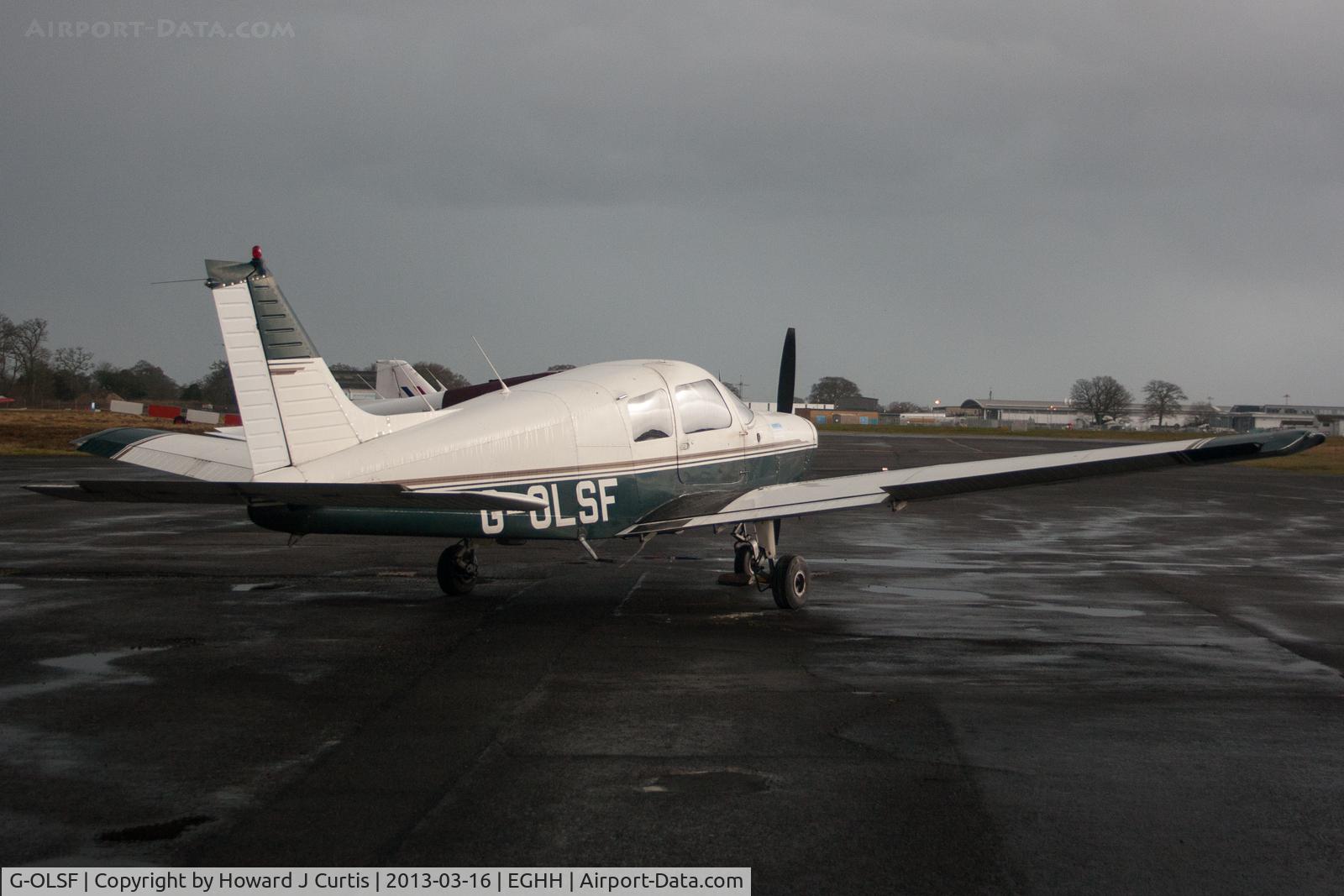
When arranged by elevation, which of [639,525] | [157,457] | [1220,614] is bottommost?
[1220,614]

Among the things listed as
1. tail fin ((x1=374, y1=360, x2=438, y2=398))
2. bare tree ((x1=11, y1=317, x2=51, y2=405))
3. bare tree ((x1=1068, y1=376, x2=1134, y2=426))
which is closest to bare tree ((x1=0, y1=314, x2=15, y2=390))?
bare tree ((x1=11, y1=317, x2=51, y2=405))

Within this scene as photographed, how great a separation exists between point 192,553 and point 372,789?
1251 cm

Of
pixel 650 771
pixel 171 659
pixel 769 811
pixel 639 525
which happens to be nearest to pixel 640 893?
pixel 769 811

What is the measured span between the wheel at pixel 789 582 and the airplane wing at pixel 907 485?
1.82 feet

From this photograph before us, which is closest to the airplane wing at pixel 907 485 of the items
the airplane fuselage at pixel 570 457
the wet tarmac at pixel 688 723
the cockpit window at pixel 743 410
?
the airplane fuselage at pixel 570 457

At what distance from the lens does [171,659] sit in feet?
30.2

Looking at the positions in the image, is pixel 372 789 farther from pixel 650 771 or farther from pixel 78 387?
pixel 78 387

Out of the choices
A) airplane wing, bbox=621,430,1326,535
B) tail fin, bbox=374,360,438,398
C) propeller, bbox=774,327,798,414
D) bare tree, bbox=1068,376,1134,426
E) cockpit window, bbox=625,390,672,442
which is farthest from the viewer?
bare tree, bbox=1068,376,1134,426

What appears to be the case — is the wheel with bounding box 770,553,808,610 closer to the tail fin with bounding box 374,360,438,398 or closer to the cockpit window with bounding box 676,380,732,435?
the cockpit window with bounding box 676,380,732,435

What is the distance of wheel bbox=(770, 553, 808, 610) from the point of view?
12289 millimetres

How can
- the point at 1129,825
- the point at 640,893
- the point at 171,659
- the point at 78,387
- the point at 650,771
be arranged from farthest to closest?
the point at 78,387 → the point at 171,659 → the point at 650,771 → the point at 1129,825 → the point at 640,893

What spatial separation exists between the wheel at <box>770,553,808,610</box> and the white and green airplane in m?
0.02

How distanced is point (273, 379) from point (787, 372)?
382 inches

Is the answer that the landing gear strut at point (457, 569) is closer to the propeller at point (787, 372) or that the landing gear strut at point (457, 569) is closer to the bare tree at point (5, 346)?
the propeller at point (787, 372)
